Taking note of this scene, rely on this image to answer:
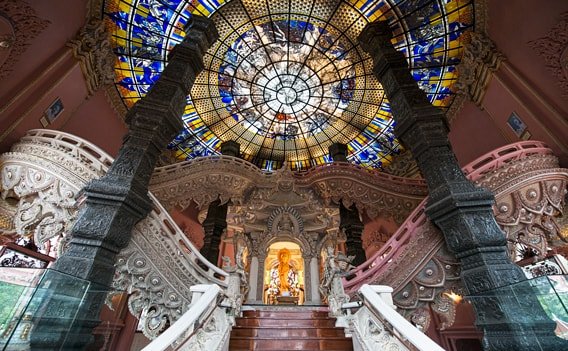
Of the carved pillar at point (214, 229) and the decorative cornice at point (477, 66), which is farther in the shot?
the carved pillar at point (214, 229)

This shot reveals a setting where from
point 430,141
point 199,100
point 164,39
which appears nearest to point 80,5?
point 164,39

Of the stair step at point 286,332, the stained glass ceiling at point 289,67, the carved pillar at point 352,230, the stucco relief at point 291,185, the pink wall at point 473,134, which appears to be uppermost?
the stained glass ceiling at point 289,67

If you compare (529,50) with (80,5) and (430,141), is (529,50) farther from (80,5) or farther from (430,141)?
(80,5)

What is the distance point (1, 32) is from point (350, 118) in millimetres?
10856

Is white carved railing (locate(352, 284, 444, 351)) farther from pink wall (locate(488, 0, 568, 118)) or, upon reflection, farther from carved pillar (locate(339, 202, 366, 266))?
pink wall (locate(488, 0, 568, 118))

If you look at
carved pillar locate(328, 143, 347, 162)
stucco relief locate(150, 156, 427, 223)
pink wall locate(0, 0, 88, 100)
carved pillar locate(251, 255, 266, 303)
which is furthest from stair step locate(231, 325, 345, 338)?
carved pillar locate(328, 143, 347, 162)

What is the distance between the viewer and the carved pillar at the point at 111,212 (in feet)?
9.04

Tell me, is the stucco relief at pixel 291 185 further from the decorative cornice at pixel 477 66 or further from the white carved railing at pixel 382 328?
the white carved railing at pixel 382 328

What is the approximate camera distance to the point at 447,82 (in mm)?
9508

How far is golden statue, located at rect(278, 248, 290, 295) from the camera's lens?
9.78 meters

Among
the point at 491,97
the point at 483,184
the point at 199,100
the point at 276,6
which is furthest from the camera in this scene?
the point at 199,100

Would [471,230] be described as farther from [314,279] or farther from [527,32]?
[314,279]

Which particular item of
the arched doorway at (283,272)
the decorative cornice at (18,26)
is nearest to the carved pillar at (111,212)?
the decorative cornice at (18,26)

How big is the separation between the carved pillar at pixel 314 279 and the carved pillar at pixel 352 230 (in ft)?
4.60
